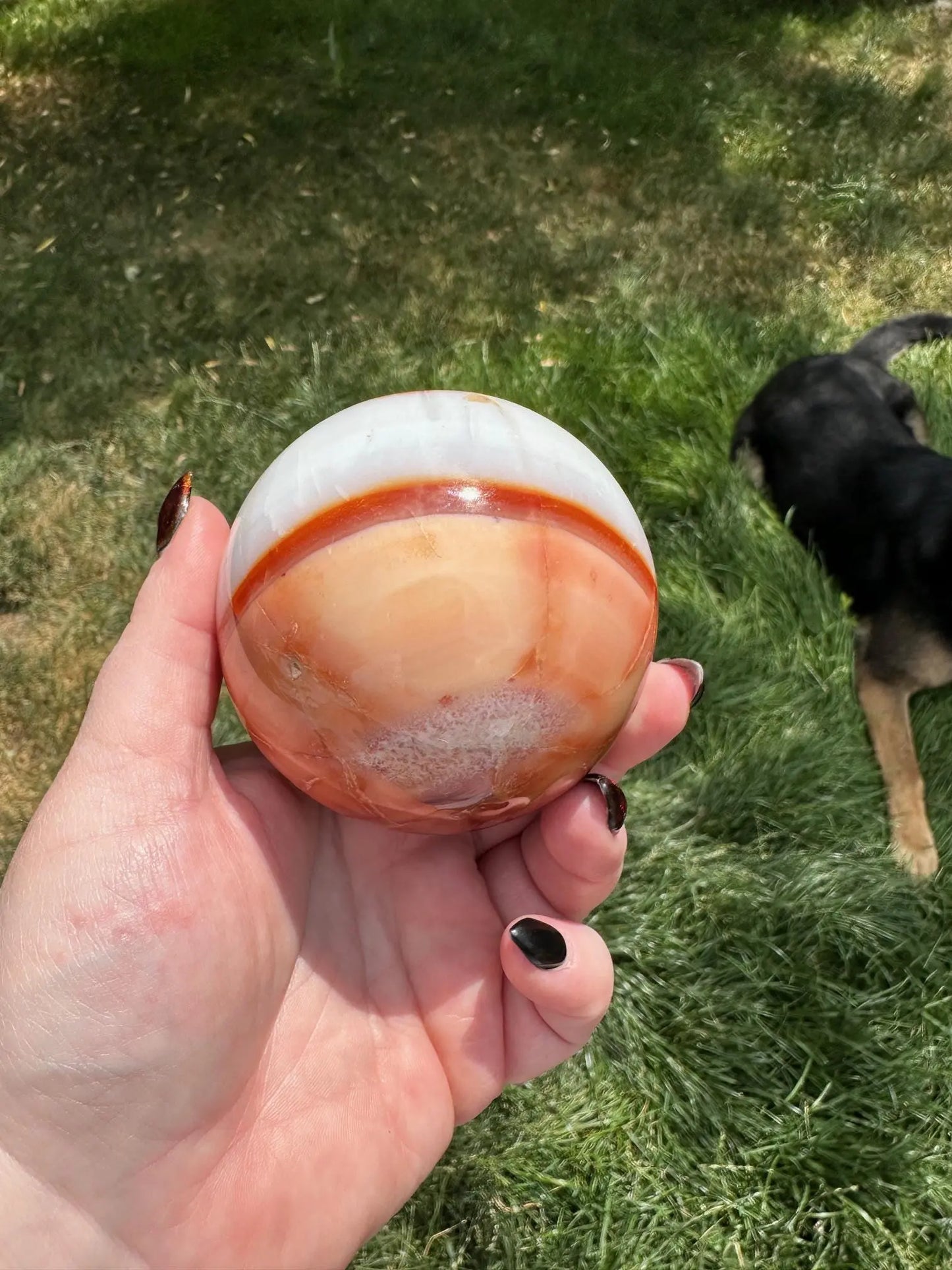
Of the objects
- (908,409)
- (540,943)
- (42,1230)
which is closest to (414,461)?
(540,943)

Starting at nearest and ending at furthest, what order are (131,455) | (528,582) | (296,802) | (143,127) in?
(528,582), (296,802), (131,455), (143,127)

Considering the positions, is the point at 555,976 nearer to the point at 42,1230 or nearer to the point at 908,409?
the point at 42,1230

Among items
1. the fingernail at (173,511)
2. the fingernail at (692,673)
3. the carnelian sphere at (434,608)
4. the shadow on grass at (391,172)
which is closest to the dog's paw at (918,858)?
the fingernail at (692,673)

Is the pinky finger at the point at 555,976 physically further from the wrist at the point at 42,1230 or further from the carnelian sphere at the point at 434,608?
the wrist at the point at 42,1230

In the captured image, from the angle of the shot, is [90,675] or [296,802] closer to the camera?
[296,802]

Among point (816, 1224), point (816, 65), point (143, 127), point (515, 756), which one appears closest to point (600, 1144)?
point (816, 1224)

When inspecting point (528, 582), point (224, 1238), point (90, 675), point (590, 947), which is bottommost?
point (90, 675)

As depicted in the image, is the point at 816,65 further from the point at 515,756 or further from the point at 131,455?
the point at 515,756
